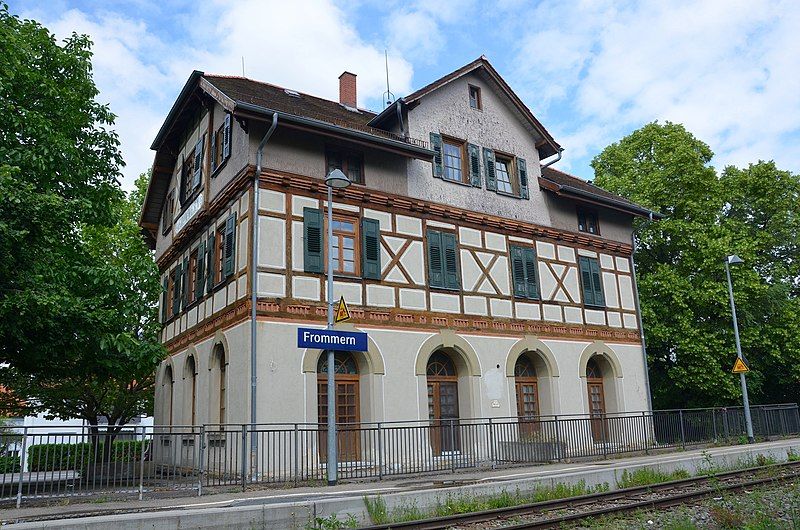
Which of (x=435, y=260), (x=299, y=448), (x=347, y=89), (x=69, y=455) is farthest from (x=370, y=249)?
(x=347, y=89)

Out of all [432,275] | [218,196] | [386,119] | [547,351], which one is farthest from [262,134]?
[547,351]

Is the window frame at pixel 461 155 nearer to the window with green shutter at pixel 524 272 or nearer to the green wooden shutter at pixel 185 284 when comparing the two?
the window with green shutter at pixel 524 272

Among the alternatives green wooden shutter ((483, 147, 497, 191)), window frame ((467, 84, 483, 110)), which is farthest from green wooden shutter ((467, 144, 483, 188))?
window frame ((467, 84, 483, 110))

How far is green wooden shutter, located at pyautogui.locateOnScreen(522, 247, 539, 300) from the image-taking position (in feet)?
71.5

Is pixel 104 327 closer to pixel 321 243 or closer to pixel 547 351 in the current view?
pixel 321 243

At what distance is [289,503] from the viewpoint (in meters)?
10.2

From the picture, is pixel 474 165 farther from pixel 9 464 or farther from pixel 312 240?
→ pixel 9 464

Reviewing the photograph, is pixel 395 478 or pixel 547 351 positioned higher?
pixel 547 351

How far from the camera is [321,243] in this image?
17641 millimetres

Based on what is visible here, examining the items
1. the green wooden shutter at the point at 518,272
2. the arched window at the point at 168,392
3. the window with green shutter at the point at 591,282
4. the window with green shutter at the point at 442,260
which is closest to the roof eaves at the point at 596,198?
the window with green shutter at the point at 591,282

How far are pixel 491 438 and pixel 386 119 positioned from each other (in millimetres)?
9742

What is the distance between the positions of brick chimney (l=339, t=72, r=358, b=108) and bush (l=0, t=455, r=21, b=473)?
→ 17.5 meters

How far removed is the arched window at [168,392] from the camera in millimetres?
22953

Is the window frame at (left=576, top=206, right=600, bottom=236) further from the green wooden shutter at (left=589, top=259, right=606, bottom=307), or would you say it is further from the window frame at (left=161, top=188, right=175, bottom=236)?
the window frame at (left=161, top=188, right=175, bottom=236)
